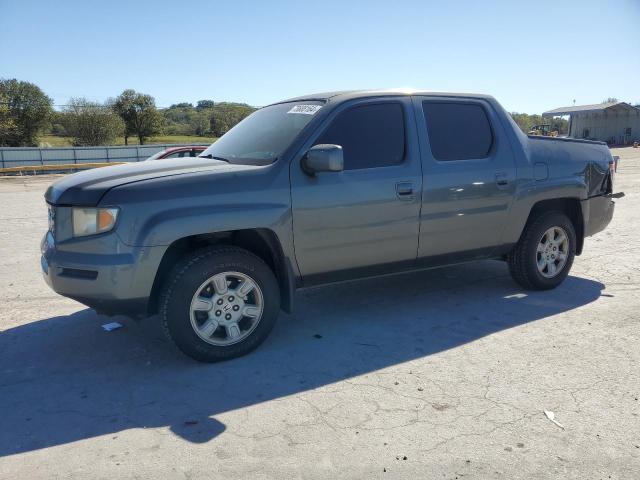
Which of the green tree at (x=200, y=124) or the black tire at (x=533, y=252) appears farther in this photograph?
the green tree at (x=200, y=124)

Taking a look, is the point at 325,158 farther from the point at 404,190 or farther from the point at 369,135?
the point at 404,190

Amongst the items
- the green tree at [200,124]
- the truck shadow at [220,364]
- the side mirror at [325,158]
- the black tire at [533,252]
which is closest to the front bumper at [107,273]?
the truck shadow at [220,364]

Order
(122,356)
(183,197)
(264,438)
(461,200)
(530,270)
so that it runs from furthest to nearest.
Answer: (530,270), (461,200), (122,356), (183,197), (264,438)

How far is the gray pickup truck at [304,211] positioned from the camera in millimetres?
3619

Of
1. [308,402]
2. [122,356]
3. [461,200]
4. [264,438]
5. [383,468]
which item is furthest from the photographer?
[461,200]

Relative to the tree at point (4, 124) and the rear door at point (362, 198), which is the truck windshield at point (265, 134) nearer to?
the rear door at point (362, 198)

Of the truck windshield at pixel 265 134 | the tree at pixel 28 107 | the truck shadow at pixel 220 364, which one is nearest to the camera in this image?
the truck shadow at pixel 220 364

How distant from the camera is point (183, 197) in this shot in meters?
3.67

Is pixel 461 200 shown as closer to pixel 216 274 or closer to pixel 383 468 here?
pixel 216 274

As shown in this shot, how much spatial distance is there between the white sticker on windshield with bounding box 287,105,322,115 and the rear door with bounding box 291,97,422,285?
0.19 meters

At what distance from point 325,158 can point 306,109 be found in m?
0.81

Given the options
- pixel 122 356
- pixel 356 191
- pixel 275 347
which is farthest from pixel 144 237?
pixel 356 191

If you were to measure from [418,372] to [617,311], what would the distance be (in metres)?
2.43

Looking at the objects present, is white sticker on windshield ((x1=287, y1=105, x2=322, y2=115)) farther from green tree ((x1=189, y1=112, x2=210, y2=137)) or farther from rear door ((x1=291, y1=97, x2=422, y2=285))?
green tree ((x1=189, y1=112, x2=210, y2=137))
